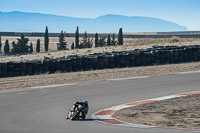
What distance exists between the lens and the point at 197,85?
805 inches

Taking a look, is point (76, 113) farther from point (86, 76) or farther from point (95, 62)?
point (95, 62)

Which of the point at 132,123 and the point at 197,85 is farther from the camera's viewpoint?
the point at 197,85

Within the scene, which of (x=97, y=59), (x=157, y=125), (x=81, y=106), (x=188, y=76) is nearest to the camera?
(x=157, y=125)

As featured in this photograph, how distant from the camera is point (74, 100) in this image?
16.5 meters

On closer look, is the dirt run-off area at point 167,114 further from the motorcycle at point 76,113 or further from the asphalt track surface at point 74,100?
the motorcycle at point 76,113

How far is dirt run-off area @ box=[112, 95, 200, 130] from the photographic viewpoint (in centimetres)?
1150

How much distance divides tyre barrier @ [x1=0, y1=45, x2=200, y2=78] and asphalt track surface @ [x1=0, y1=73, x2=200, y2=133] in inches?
220

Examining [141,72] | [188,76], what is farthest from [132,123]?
[141,72]

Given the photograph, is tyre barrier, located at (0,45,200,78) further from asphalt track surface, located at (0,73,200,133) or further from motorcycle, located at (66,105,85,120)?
motorcycle, located at (66,105,85,120)

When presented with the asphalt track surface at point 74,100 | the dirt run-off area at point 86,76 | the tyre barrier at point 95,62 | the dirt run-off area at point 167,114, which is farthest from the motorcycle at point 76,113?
the tyre barrier at point 95,62

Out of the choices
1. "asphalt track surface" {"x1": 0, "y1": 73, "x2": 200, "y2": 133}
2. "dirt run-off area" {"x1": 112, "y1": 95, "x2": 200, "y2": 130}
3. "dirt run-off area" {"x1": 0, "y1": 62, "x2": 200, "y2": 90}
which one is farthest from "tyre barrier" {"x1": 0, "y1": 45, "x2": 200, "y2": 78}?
"dirt run-off area" {"x1": 112, "y1": 95, "x2": 200, "y2": 130}

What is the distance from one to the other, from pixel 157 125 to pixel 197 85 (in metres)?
9.71

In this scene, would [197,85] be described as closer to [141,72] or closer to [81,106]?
[141,72]

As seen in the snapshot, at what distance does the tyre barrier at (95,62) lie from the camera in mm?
26062
